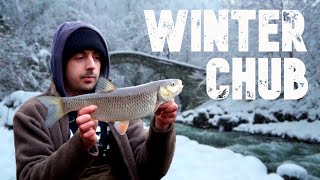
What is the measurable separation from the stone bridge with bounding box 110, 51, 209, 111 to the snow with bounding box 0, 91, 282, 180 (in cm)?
260

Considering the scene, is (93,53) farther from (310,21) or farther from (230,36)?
(230,36)

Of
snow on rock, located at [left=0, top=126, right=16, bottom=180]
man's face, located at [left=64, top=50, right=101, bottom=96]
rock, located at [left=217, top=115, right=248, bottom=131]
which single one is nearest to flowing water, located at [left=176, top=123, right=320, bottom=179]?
rock, located at [left=217, top=115, right=248, bottom=131]

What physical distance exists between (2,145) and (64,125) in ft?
11.6

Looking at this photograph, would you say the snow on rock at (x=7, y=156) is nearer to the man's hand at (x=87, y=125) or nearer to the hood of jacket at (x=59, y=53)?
the hood of jacket at (x=59, y=53)

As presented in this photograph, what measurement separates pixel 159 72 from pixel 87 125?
7.17 meters

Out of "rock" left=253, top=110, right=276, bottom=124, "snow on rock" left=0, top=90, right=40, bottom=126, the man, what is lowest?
"rock" left=253, top=110, right=276, bottom=124

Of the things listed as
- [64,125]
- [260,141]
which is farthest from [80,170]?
[260,141]

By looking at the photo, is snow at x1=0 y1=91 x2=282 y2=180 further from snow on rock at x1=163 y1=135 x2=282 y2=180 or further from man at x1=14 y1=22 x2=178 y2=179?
man at x1=14 y1=22 x2=178 y2=179

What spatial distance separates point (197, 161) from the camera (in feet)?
13.8

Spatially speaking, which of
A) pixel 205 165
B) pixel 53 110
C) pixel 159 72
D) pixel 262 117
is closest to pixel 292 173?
pixel 205 165

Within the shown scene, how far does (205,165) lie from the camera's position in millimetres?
4090

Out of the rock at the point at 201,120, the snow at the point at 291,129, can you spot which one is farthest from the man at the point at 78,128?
the rock at the point at 201,120

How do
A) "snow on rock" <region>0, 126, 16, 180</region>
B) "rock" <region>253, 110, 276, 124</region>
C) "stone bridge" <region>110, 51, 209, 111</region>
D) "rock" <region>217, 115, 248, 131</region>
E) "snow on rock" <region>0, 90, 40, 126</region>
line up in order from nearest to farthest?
1. "snow on rock" <region>0, 126, 16, 180</region>
2. "snow on rock" <region>0, 90, 40, 126</region>
3. "rock" <region>253, 110, 276, 124</region>
4. "rock" <region>217, 115, 248, 131</region>
5. "stone bridge" <region>110, 51, 209, 111</region>

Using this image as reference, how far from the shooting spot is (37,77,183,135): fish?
999 millimetres
